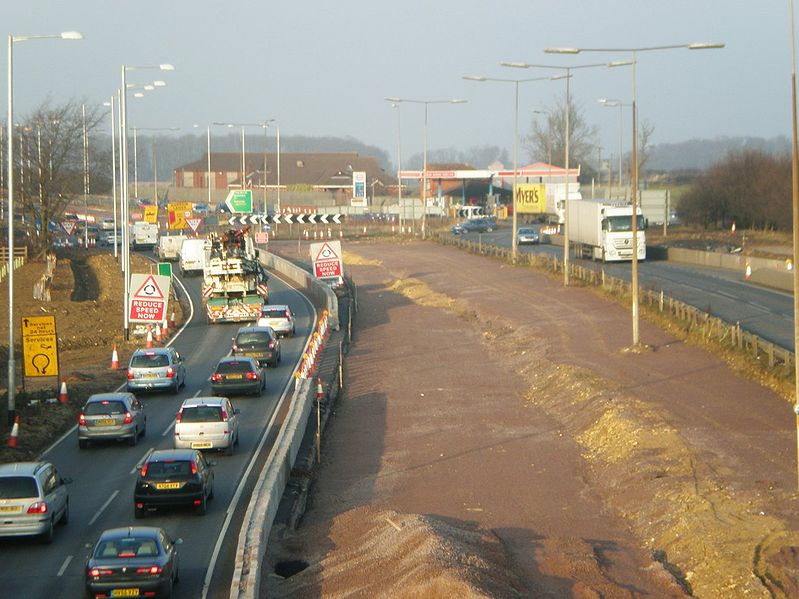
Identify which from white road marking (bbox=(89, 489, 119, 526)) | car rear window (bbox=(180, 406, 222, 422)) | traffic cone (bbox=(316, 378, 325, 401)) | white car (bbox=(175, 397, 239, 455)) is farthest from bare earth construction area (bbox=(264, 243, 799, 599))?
white road marking (bbox=(89, 489, 119, 526))

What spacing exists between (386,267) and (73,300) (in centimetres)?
2102

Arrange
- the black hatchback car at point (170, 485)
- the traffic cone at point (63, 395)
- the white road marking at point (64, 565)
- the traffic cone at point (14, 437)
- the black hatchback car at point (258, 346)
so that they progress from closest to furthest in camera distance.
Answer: the white road marking at point (64, 565) < the black hatchback car at point (170, 485) < the traffic cone at point (14, 437) < the traffic cone at point (63, 395) < the black hatchback car at point (258, 346)

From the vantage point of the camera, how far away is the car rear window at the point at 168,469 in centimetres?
2033

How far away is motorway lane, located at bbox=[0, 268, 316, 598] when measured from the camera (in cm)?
1742

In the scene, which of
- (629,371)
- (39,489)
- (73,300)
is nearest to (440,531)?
(39,489)

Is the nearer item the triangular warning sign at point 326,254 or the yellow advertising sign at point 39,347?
the yellow advertising sign at point 39,347

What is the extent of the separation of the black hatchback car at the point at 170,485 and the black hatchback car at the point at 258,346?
663 inches

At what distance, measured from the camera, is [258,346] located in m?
38.0

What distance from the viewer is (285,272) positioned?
70250 millimetres

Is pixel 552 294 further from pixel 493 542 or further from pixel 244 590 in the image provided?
pixel 244 590

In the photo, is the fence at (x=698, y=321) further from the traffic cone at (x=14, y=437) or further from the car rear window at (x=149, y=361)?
the traffic cone at (x=14, y=437)

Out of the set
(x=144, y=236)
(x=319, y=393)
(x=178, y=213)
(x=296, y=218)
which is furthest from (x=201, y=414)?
(x=144, y=236)

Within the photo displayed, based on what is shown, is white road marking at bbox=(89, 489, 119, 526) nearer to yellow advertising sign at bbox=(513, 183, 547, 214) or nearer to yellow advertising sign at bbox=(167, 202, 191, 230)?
yellow advertising sign at bbox=(167, 202, 191, 230)

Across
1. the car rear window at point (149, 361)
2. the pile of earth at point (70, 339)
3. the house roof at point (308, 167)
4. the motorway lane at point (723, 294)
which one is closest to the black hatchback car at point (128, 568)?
the pile of earth at point (70, 339)
